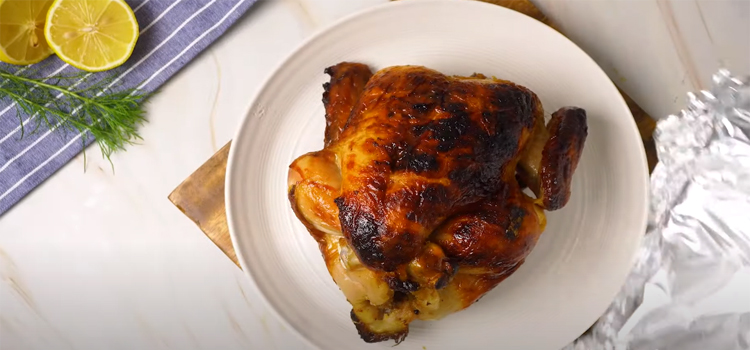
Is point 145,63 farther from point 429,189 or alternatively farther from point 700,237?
point 700,237

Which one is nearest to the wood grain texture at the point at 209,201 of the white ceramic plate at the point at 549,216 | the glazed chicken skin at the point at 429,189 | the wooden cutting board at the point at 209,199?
the wooden cutting board at the point at 209,199

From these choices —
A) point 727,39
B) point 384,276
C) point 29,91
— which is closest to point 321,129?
point 384,276

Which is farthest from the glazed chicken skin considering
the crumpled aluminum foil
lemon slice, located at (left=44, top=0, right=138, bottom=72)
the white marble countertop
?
lemon slice, located at (left=44, top=0, right=138, bottom=72)

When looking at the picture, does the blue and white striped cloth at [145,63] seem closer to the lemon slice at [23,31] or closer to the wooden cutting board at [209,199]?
the lemon slice at [23,31]

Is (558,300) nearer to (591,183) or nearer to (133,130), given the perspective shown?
(591,183)

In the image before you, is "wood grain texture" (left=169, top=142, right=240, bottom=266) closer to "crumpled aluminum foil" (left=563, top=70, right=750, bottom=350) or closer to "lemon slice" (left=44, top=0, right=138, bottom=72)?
"lemon slice" (left=44, top=0, right=138, bottom=72)
